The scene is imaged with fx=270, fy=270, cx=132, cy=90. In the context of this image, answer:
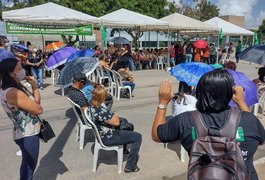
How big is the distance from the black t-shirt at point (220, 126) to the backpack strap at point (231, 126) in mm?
21

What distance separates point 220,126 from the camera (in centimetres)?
156

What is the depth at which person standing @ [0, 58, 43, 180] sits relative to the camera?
2525 millimetres

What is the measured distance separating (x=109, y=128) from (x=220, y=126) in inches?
91.3

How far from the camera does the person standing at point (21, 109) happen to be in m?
2.53

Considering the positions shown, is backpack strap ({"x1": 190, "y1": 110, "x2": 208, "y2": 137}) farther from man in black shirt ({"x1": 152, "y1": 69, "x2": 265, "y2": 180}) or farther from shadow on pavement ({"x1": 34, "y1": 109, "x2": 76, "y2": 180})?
shadow on pavement ({"x1": 34, "y1": 109, "x2": 76, "y2": 180})

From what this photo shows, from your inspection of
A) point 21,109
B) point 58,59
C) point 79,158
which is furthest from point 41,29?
point 21,109

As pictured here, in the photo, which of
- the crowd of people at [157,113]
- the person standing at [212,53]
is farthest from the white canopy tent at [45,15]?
the person standing at [212,53]

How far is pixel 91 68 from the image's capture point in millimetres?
5672

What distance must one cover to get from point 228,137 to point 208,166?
229 mm

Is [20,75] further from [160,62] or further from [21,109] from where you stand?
[160,62]

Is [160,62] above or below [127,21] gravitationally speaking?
below

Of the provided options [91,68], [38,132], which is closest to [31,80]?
[38,132]

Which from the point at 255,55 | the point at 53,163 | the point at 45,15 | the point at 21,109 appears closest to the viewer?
the point at 21,109

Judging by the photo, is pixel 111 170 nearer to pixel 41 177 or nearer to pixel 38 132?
pixel 41 177
